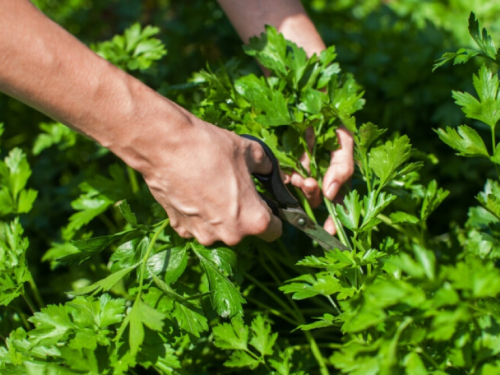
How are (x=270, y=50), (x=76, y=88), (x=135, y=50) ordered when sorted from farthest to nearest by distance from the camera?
(x=135, y=50)
(x=270, y=50)
(x=76, y=88)

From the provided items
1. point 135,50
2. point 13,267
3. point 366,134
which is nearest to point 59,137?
point 135,50

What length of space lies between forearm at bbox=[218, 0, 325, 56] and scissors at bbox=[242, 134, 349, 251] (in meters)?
0.47

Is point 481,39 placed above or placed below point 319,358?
above

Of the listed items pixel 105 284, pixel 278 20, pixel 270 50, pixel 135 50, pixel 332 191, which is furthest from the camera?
pixel 135 50

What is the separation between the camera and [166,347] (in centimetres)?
109

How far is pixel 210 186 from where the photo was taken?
1.00m

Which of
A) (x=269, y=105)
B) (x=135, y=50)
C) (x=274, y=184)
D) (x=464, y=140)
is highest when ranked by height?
(x=135, y=50)

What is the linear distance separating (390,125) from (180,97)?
1032mm

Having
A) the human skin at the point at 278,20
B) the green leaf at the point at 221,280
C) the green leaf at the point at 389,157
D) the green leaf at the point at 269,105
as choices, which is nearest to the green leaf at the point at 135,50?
the human skin at the point at 278,20

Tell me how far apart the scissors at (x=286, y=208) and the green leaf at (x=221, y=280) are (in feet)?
0.52

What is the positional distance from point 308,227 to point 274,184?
0.13 m

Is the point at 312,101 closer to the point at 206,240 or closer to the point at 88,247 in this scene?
the point at 206,240

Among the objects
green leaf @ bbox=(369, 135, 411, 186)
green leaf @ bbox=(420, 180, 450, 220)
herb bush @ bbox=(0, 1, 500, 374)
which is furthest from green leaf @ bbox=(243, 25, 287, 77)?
green leaf @ bbox=(420, 180, 450, 220)

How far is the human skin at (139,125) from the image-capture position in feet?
2.93
